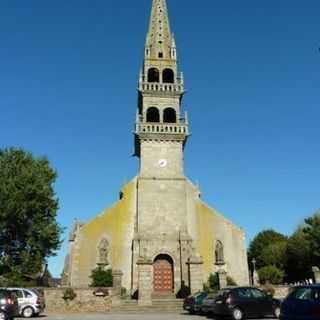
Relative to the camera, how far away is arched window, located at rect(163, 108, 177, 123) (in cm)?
4309

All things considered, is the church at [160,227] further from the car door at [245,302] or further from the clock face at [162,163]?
the car door at [245,302]

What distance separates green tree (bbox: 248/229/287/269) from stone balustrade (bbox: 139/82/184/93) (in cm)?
2801

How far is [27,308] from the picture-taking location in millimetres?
23875

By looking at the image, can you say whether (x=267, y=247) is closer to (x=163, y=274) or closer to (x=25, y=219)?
(x=163, y=274)

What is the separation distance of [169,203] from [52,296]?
14.0 m

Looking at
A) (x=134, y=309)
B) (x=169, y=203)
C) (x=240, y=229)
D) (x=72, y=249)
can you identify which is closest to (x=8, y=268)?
(x=72, y=249)

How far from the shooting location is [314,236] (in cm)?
4872

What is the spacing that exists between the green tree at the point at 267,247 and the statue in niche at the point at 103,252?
28.8 meters

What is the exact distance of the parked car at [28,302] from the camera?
23830mm

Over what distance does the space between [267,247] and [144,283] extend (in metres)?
36.9

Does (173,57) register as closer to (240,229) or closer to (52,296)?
(240,229)

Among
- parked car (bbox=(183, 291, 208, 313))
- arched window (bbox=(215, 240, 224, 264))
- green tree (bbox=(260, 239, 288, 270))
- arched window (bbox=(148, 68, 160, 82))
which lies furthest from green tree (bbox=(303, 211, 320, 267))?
parked car (bbox=(183, 291, 208, 313))

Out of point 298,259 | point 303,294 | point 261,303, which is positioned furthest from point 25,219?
point 298,259

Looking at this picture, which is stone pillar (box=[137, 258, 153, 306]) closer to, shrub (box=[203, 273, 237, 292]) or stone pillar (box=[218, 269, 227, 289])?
shrub (box=[203, 273, 237, 292])
